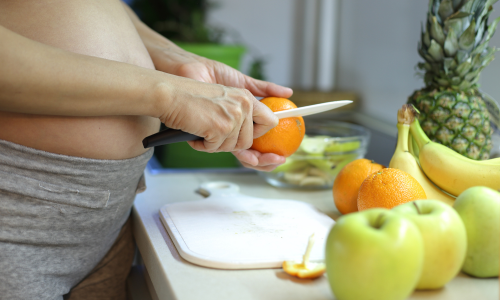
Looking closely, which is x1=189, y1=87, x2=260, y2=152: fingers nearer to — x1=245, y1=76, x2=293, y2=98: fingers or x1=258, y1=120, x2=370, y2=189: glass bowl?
Result: x1=245, y1=76, x2=293, y2=98: fingers

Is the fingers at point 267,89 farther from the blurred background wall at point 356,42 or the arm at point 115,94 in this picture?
the blurred background wall at point 356,42

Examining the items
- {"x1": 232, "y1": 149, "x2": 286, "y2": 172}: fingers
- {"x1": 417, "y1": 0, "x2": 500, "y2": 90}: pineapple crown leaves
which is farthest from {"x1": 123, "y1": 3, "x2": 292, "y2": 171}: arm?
{"x1": 417, "y1": 0, "x2": 500, "y2": 90}: pineapple crown leaves

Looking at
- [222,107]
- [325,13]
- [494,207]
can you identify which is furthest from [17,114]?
[325,13]

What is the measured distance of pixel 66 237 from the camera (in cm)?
69

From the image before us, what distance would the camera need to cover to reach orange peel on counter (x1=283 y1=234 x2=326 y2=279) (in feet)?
1.81

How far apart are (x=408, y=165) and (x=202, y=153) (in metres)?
1.10

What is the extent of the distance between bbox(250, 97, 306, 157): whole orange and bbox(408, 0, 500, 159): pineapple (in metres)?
0.29

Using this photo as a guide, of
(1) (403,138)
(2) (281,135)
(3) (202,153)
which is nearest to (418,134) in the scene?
(1) (403,138)

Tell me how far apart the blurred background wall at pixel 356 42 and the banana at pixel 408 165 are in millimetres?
450

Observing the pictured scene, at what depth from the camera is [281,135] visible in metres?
0.80

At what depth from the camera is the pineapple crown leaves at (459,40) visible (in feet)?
2.83

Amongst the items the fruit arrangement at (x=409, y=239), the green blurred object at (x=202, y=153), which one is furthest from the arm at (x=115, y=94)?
the green blurred object at (x=202, y=153)

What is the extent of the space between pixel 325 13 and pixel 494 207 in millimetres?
1752

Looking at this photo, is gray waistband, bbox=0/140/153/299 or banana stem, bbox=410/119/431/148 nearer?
gray waistband, bbox=0/140/153/299
